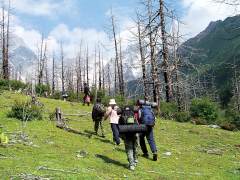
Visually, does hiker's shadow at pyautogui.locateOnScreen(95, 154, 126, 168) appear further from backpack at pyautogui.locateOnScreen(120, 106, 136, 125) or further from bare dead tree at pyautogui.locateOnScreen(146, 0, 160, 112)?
bare dead tree at pyautogui.locateOnScreen(146, 0, 160, 112)

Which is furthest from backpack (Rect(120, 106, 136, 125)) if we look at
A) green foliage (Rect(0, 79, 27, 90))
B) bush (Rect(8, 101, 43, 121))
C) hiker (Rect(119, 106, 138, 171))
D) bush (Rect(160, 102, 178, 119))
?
green foliage (Rect(0, 79, 27, 90))

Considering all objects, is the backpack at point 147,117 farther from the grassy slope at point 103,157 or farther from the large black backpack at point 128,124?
the grassy slope at point 103,157

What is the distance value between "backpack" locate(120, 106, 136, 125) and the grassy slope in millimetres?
1593

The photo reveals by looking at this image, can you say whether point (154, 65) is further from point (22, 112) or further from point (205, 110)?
point (22, 112)

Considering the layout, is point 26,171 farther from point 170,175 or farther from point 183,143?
point 183,143

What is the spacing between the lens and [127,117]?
1480 centimetres

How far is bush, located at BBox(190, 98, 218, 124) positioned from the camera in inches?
1392

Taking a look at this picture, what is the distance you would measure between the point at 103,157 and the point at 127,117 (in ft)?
7.38

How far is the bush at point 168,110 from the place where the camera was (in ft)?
119

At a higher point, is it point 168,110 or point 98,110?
point 168,110

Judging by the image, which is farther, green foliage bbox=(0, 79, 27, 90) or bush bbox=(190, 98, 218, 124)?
green foliage bbox=(0, 79, 27, 90)

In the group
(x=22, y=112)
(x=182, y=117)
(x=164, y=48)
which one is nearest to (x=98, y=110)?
(x=22, y=112)

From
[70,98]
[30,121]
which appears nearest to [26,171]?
[30,121]

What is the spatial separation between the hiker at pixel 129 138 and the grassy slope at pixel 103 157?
397 millimetres
